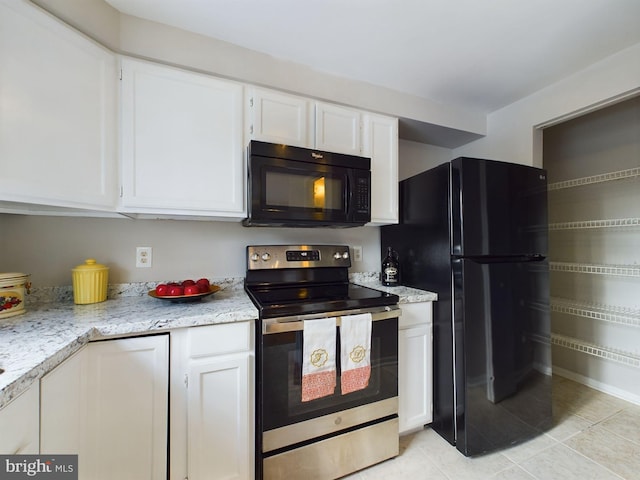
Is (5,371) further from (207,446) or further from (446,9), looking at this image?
(446,9)

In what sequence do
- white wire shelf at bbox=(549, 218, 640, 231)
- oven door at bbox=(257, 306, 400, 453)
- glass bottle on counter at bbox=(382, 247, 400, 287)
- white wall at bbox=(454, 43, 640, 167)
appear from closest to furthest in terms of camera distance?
oven door at bbox=(257, 306, 400, 453) → white wall at bbox=(454, 43, 640, 167) → white wire shelf at bbox=(549, 218, 640, 231) → glass bottle on counter at bbox=(382, 247, 400, 287)

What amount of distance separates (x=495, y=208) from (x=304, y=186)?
1.11 metres

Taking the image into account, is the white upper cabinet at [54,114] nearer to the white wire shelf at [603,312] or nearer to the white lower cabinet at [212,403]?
the white lower cabinet at [212,403]

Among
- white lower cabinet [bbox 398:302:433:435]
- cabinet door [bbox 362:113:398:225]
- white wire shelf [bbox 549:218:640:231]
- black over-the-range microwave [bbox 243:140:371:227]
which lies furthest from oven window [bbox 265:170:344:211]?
white wire shelf [bbox 549:218:640:231]

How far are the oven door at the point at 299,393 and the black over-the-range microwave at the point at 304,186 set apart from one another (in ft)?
1.87

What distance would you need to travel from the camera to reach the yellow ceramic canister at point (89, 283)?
1409 mm

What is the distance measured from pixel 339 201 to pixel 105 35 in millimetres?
1374

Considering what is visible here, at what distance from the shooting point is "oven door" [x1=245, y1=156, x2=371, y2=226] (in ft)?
4.90

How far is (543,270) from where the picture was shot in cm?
175

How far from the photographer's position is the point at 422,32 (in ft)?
4.73

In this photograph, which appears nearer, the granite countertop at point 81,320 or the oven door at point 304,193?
the granite countertop at point 81,320

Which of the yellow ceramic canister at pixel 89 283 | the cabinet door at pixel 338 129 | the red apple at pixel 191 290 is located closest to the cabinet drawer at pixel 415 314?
the cabinet door at pixel 338 129

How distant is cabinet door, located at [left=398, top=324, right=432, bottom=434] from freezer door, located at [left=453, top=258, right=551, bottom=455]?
0.64 ft

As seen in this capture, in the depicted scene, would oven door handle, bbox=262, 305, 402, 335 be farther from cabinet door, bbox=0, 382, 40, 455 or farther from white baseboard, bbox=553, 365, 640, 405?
white baseboard, bbox=553, 365, 640, 405
